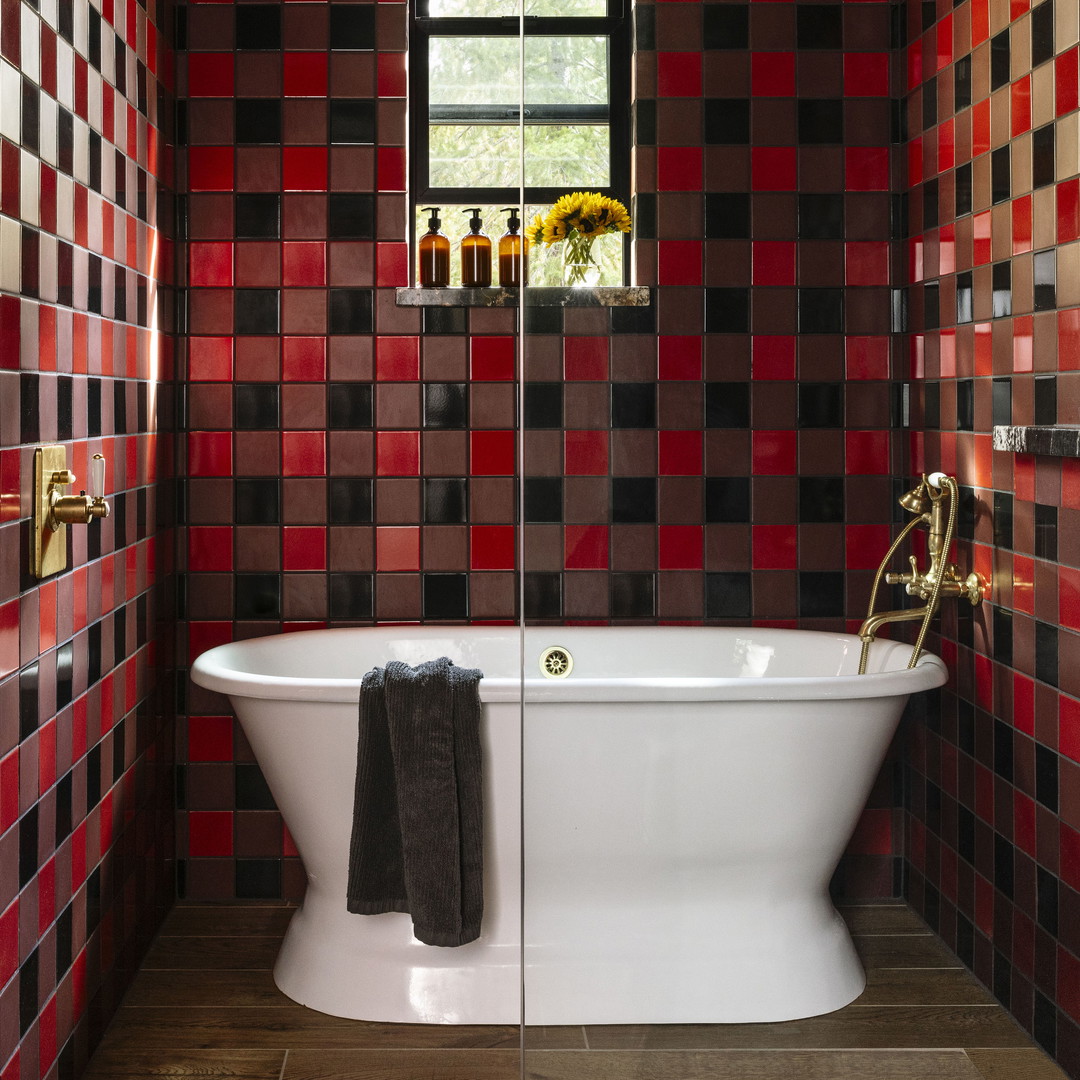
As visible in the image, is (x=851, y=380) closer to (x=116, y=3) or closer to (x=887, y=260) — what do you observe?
(x=887, y=260)

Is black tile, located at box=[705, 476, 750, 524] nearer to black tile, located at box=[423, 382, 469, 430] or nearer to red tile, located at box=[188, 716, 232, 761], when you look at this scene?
black tile, located at box=[423, 382, 469, 430]

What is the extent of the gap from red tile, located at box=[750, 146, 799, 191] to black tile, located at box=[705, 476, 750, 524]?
0.93ft

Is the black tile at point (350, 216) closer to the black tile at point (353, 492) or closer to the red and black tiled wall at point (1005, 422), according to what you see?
the black tile at point (353, 492)

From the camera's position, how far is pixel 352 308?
289 centimetres

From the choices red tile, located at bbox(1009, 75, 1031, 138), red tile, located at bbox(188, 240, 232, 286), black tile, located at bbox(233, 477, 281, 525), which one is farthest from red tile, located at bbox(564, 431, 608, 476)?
red tile, located at bbox(188, 240, 232, 286)

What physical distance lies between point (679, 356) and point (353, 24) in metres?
2.10

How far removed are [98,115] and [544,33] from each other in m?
1.42

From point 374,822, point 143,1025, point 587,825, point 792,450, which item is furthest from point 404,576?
point 792,450

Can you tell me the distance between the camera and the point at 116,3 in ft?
7.74

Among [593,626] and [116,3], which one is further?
[116,3]

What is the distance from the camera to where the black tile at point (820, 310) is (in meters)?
1.10

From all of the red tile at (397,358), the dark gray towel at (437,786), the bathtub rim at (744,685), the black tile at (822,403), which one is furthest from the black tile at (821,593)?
the red tile at (397,358)

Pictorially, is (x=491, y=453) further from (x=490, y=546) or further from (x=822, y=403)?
(x=822, y=403)

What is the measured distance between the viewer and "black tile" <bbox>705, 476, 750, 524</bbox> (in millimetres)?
1143
